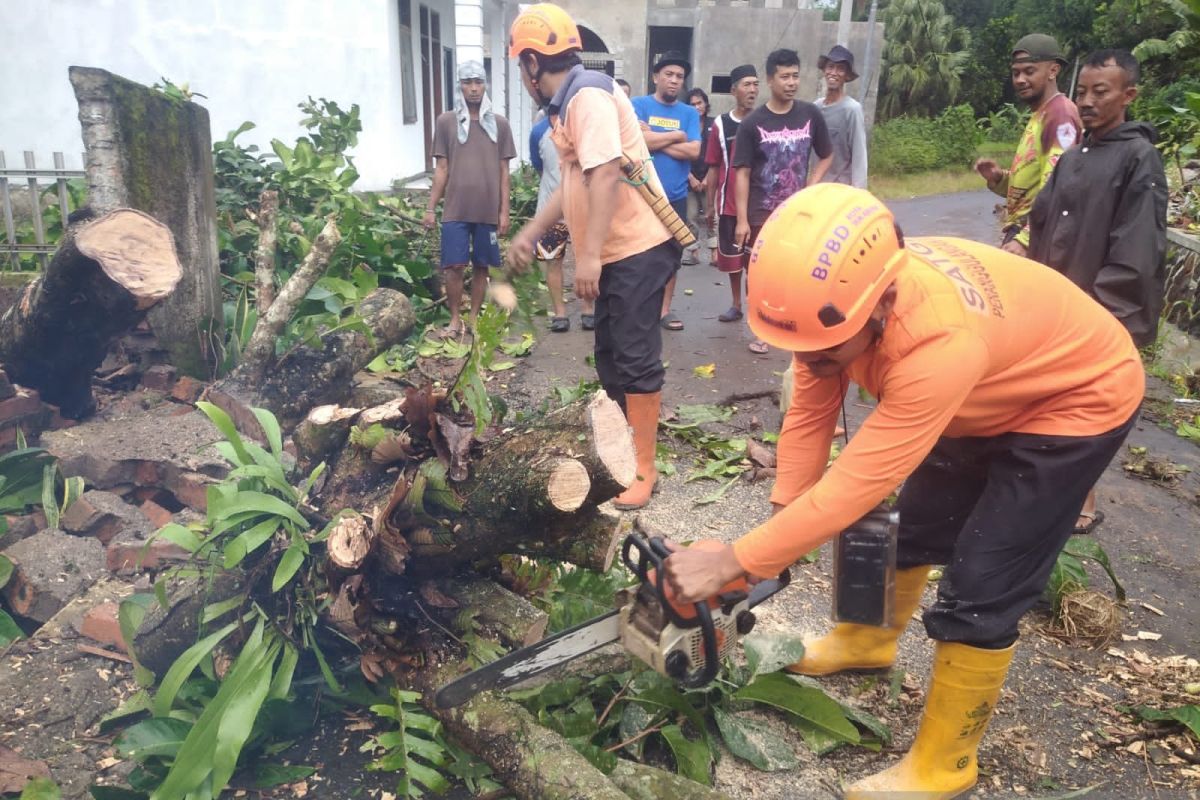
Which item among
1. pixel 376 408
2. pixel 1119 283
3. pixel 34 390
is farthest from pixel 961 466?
pixel 34 390

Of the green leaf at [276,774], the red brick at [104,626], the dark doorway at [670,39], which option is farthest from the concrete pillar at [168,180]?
the dark doorway at [670,39]

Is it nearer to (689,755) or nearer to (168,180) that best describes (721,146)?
(168,180)

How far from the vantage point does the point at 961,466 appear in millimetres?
2426

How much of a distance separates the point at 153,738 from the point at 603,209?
2.38 metres

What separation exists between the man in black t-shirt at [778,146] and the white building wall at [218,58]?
20.5 feet

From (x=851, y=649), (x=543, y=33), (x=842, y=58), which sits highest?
(x=842, y=58)

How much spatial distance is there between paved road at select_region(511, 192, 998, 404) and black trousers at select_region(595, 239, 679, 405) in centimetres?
169

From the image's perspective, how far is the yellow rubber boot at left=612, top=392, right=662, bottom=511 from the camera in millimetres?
3855

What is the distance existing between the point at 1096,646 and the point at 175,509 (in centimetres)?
373

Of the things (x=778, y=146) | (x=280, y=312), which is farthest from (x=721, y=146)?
(x=280, y=312)

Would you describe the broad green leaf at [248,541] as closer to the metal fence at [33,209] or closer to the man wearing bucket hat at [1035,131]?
the man wearing bucket hat at [1035,131]

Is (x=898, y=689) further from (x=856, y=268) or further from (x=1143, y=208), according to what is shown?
(x=1143, y=208)

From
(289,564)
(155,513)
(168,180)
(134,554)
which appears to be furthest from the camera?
(168,180)

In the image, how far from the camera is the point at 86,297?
3559 mm
